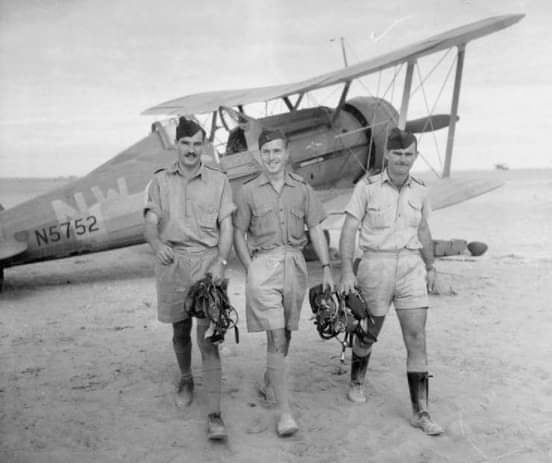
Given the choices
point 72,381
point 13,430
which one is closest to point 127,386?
point 72,381

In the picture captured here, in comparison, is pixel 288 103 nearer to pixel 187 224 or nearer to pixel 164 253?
pixel 187 224

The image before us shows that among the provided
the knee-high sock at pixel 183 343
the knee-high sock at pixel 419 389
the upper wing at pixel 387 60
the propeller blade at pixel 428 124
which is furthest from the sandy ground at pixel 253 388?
the propeller blade at pixel 428 124

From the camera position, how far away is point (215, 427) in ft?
11.0

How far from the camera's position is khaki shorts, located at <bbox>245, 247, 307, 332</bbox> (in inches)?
136

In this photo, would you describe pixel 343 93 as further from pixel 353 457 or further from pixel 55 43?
pixel 353 457

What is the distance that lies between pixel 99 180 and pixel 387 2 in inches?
180

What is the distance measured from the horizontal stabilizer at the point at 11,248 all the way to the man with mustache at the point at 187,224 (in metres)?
4.17

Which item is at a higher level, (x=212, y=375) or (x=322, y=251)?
(x=322, y=251)

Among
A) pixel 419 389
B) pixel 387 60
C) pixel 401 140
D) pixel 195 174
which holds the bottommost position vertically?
pixel 419 389

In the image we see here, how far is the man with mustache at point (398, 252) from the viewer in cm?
349

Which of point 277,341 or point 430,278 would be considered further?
point 430,278

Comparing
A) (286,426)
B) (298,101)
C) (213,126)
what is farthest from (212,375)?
(298,101)

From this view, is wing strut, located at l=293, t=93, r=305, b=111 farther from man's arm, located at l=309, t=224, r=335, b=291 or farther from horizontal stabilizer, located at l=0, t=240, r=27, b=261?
man's arm, located at l=309, t=224, r=335, b=291

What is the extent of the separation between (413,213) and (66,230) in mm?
5436
